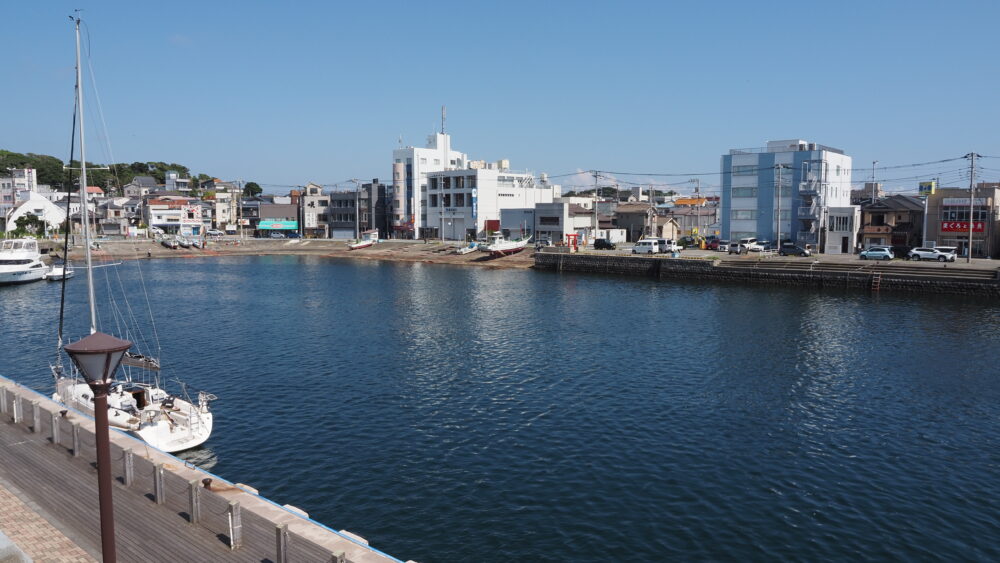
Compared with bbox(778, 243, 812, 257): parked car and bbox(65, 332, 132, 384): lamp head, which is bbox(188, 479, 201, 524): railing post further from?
bbox(778, 243, 812, 257): parked car

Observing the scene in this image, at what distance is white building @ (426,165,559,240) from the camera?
14288 cm

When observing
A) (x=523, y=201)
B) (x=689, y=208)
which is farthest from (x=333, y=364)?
(x=689, y=208)

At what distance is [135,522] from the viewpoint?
16.4 metres

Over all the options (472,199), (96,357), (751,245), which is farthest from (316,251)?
(96,357)

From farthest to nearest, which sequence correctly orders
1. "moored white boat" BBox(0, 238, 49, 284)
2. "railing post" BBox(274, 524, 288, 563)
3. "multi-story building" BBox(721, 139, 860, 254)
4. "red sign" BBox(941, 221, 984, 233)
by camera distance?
"multi-story building" BBox(721, 139, 860, 254) < "red sign" BBox(941, 221, 984, 233) < "moored white boat" BBox(0, 238, 49, 284) < "railing post" BBox(274, 524, 288, 563)

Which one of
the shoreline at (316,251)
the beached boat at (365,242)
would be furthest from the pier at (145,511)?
the beached boat at (365,242)

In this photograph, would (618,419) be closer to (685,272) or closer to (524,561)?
(524,561)

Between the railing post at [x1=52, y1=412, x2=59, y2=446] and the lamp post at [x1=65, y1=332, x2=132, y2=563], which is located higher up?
the lamp post at [x1=65, y1=332, x2=132, y2=563]

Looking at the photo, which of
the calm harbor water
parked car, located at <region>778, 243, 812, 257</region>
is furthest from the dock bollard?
parked car, located at <region>778, 243, 812, 257</region>

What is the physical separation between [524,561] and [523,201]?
5401 inches

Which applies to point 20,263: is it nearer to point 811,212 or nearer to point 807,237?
point 811,212

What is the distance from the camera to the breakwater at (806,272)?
70.9 metres

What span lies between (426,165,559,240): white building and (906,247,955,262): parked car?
72153mm

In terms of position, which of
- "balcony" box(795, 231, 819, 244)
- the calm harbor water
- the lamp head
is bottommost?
the calm harbor water
